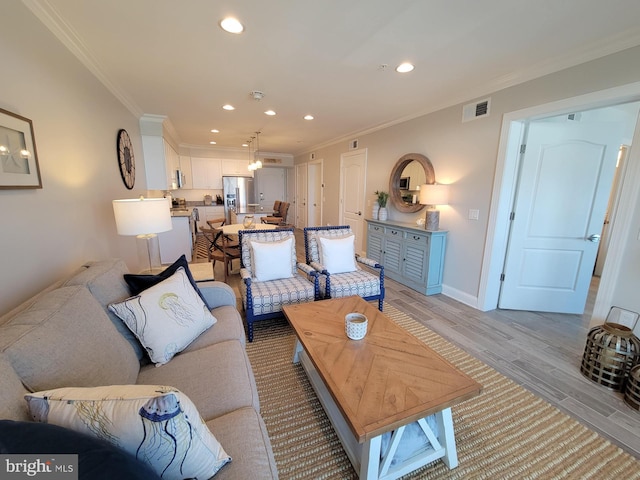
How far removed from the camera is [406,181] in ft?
13.3

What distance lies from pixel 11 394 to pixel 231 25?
2228 mm

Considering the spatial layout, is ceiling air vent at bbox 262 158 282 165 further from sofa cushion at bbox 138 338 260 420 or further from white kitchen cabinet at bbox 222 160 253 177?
sofa cushion at bbox 138 338 260 420

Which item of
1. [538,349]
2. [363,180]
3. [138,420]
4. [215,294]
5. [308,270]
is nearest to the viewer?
[138,420]

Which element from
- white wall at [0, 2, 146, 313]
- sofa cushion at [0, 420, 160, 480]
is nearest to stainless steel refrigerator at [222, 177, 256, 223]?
white wall at [0, 2, 146, 313]

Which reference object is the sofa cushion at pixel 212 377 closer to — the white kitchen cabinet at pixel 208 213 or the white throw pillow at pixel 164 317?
the white throw pillow at pixel 164 317

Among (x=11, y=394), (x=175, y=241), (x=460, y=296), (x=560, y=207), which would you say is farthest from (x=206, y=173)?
(x=560, y=207)

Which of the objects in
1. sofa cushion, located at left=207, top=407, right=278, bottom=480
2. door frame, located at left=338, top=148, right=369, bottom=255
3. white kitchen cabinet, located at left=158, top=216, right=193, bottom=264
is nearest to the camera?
sofa cushion, located at left=207, top=407, right=278, bottom=480

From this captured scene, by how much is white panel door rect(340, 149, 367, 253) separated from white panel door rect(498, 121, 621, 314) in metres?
2.67

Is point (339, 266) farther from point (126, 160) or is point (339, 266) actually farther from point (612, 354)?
point (126, 160)

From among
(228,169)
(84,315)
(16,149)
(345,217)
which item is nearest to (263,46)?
(16,149)

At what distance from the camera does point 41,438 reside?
1.89 feet

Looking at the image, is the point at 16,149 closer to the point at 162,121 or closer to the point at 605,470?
the point at 162,121

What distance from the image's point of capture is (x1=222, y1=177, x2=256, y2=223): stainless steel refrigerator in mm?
7497

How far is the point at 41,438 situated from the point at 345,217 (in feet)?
17.7
